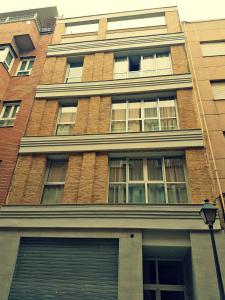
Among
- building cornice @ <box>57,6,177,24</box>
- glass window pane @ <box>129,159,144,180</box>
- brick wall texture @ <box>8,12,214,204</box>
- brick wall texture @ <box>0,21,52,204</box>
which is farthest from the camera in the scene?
building cornice @ <box>57,6,177,24</box>

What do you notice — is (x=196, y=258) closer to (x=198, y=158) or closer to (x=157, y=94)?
(x=198, y=158)

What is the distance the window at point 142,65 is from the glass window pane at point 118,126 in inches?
110

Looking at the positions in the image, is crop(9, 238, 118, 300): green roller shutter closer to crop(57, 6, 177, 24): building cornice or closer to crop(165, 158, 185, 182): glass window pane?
crop(165, 158, 185, 182): glass window pane

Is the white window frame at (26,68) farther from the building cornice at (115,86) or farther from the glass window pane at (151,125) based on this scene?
the glass window pane at (151,125)

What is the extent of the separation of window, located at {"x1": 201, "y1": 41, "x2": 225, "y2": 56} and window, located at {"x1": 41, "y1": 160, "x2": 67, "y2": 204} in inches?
373

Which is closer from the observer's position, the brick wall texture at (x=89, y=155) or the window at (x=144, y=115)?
the brick wall texture at (x=89, y=155)

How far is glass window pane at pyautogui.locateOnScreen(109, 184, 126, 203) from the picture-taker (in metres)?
9.75

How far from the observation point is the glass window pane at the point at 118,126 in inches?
452

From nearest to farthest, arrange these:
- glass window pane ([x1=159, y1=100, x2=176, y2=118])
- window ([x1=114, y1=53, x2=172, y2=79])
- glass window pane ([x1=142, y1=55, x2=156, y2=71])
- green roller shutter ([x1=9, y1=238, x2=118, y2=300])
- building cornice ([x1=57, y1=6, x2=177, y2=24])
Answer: green roller shutter ([x1=9, y1=238, x2=118, y2=300]), glass window pane ([x1=159, y1=100, x2=176, y2=118]), window ([x1=114, y1=53, x2=172, y2=79]), glass window pane ([x1=142, y1=55, x2=156, y2=71]), building cornice ([x1=57, y1=6, x2=177, y2=24])

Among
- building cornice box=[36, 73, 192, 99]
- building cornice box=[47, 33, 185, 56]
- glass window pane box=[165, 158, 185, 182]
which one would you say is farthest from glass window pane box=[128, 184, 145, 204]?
building cornice box=[47, 33, 185, 56]

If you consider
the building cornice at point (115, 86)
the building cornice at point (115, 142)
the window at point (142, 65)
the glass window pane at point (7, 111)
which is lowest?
the building cornice at point (115, 142)

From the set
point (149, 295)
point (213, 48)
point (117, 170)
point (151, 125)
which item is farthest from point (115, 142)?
point (213, 48)

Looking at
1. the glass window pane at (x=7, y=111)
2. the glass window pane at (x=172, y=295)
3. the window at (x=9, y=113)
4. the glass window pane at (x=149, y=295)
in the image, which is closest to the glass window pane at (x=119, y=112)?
the window at (x=9, y=113)

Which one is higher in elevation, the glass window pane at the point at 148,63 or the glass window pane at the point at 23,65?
the glass window pane at the point at 23,65
